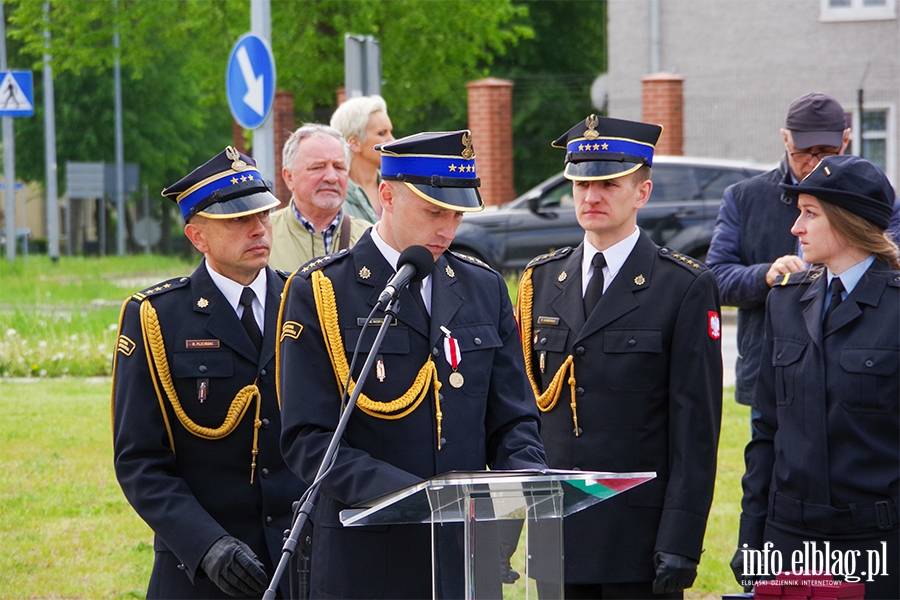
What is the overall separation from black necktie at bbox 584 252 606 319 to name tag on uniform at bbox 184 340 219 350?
127 cm

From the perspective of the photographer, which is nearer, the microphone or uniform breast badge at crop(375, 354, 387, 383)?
the microphone

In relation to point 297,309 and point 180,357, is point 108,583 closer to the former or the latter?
point 180,357

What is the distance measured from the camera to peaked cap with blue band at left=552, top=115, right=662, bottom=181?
13.1ft

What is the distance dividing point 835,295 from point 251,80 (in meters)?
6.89

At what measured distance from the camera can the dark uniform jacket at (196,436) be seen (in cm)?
355

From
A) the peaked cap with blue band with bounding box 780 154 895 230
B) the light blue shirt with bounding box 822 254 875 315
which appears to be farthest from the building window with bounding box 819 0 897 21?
the light blue shirt with bounding box 822 254 875 315

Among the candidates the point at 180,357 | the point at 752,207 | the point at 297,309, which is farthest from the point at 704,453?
the point at 752,207

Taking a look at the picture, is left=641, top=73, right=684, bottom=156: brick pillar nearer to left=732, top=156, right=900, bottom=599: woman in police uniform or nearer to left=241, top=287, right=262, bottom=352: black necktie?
left=732, top=156, right=900, bottom=599: woman in police uniform

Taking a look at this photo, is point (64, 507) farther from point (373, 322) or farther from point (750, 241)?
point (373, 322)

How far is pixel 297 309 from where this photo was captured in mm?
3297

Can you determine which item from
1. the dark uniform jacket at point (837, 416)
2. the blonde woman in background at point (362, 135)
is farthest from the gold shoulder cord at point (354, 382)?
the blonde woman in background at point (362, 135)

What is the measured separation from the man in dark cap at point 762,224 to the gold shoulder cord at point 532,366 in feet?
4.18

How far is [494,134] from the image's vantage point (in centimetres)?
2255

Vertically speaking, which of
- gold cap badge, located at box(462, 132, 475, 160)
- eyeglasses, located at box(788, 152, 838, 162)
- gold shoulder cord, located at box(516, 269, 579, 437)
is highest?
eyeglasses, located at box(788, 152, 838, 162)
